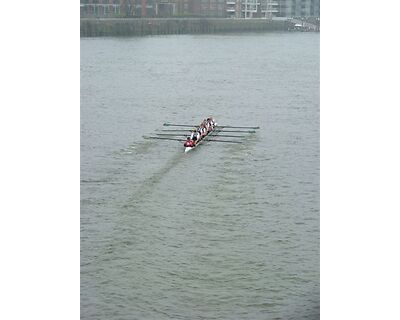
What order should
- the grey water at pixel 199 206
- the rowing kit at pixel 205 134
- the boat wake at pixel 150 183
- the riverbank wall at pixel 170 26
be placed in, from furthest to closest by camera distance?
the riverbank wall at pixel 170 26, the rowing kit at pixel 205 134, the boat wake at pixel 150 183, the grey water at pixel 199 206

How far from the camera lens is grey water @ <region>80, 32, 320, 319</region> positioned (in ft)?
32.7

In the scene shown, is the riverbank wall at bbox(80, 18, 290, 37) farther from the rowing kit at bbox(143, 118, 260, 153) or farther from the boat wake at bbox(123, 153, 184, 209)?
the boat wake at bbox(123, 153, 184, 209)

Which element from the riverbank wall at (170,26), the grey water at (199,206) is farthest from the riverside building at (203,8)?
the grey water at (199,206)

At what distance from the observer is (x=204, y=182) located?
1529 cm

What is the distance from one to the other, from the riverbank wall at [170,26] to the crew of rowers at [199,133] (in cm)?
2827

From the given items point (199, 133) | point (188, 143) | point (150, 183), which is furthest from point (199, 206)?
point (199, 133)

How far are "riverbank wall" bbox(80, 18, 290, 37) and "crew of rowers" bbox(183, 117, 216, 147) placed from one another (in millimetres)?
28268

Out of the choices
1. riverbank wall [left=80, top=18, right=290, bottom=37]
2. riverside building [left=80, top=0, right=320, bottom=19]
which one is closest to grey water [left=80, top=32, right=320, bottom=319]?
riverbank wall [left=80, top=18, right=290, bottom=37]

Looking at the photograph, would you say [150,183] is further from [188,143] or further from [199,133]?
[199,133]

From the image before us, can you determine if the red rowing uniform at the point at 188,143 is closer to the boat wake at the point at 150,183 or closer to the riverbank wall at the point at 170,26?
the boat wake at the point at 150,183

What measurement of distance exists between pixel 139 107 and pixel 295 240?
1278 cm

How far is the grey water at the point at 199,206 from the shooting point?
997 centimetres
